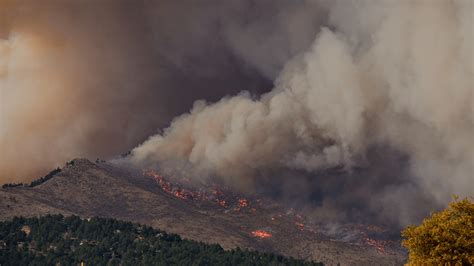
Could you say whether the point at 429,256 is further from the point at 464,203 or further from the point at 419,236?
the point at 464,203

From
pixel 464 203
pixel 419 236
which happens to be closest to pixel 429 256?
pixel 419 236

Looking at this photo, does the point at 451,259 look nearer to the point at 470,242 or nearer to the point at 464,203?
the point at 470,242

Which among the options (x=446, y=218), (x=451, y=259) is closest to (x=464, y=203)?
(x=446, y=218)

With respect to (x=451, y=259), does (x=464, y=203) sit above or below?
above

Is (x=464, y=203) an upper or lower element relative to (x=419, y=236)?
upper
